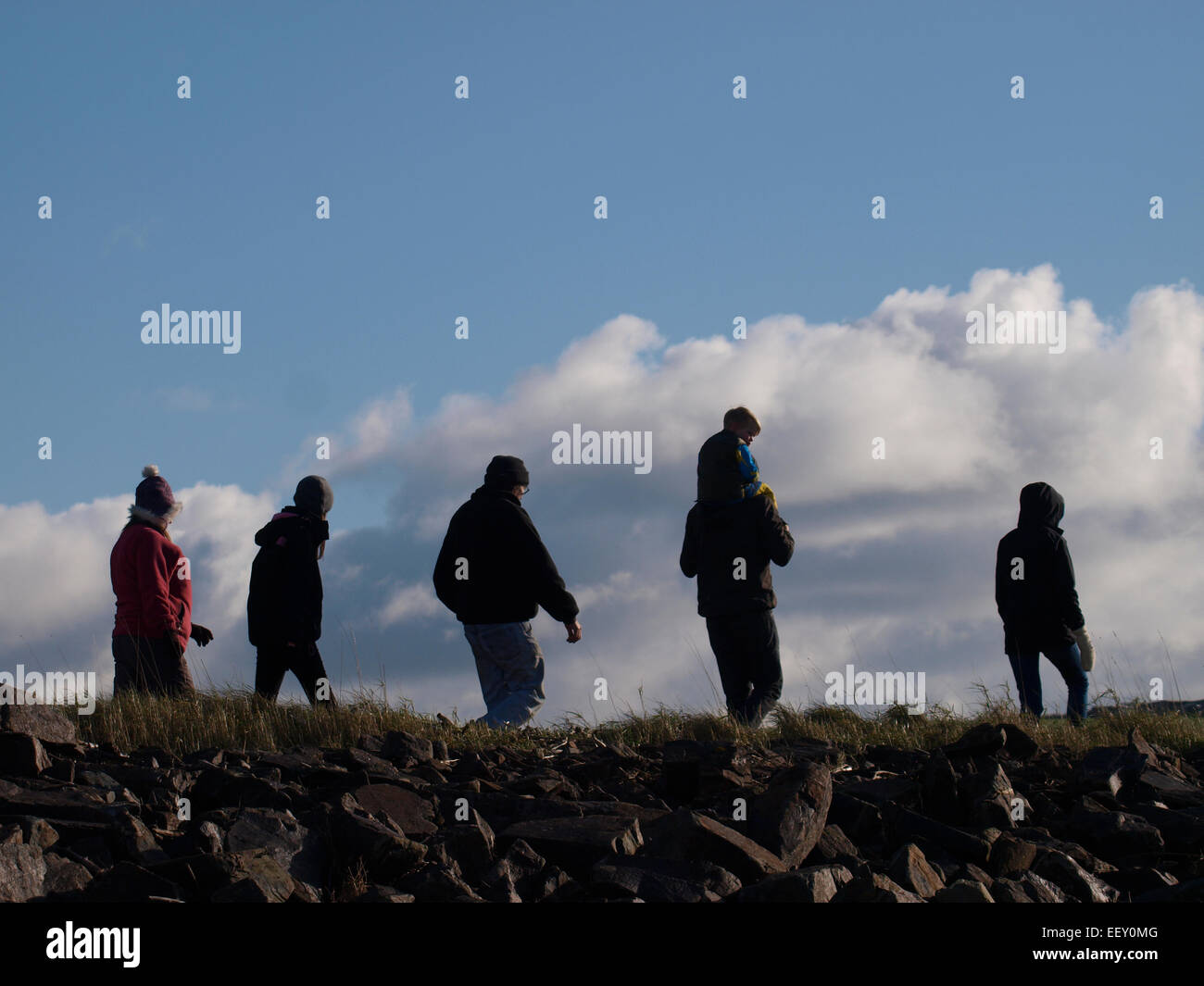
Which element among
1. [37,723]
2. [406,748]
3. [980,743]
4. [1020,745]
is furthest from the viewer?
[1020,745]

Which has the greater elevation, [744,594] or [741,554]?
[741,554]

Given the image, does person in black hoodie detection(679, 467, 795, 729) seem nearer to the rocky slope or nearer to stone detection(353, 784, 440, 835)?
the rocky slope

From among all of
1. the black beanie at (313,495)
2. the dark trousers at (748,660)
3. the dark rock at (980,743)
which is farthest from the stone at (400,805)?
the black beanie at (313,495)

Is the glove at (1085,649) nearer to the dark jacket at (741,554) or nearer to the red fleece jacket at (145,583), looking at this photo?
the dark jacket at (741,554)

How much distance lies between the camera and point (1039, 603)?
1020cm

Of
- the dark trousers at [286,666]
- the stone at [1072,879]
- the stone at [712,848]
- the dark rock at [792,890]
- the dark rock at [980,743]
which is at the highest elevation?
the dark trousers at [286,666]

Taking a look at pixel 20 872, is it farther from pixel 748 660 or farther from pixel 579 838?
pixel 748 660

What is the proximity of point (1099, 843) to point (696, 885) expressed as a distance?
7.41 feet

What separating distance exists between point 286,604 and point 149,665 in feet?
3.58

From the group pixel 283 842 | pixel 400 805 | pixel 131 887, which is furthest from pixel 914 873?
pixel 131 887

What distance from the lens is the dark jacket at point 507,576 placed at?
8734 millimetres

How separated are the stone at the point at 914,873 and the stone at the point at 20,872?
289 cm

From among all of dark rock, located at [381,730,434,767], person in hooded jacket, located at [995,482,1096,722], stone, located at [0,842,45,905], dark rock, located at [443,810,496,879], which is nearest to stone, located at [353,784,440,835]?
dark rock, located at [443,810,496,879]

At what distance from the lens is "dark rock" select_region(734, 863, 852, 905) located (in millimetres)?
3959
